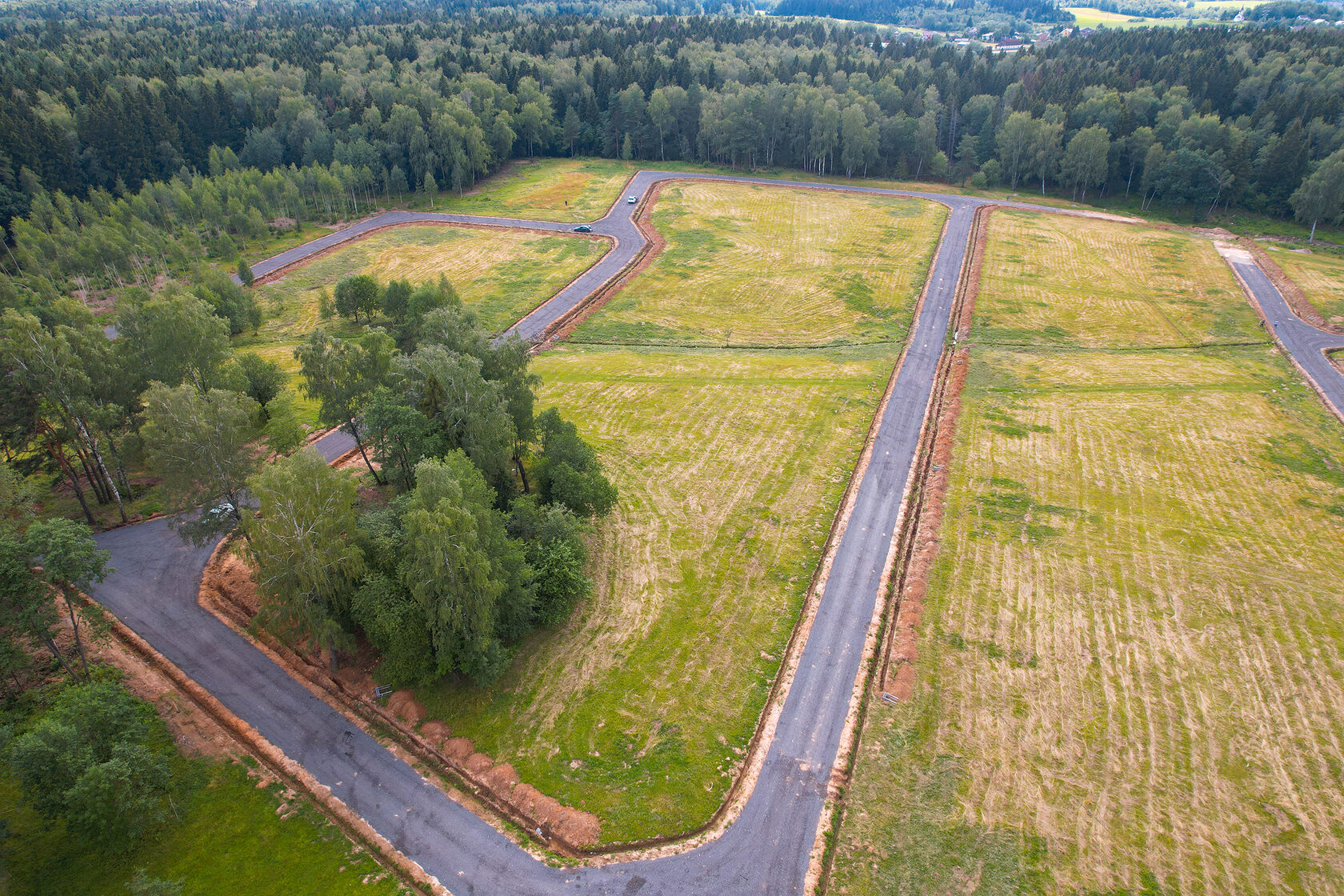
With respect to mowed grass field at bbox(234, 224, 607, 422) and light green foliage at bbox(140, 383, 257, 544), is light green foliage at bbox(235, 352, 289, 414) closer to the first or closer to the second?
mowed grass field at bbox(234, 224, 607, 422)

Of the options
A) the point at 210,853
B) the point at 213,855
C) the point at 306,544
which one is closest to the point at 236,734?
the point at 210,853

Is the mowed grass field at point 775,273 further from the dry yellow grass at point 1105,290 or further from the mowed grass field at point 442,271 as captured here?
the mowed grass field at point 442,271

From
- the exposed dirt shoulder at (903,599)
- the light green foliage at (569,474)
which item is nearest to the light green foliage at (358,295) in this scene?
the light green foliage at (569,474)

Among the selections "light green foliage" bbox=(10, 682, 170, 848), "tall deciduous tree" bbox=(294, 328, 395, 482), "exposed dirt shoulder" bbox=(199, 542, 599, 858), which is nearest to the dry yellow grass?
"tall deciduous tree" bbox=(294, 328, 395, 482)

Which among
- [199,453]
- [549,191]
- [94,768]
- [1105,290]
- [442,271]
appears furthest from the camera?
[549,191]

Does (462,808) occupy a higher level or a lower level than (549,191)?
lower

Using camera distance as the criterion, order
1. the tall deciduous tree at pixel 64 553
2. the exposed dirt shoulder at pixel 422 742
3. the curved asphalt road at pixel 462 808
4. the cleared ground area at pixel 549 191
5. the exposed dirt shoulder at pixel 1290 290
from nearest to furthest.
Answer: the curved asphalt road at pixel 462 808
the exposed dirt shoulder at pixel 422 742
the tall deciduous tree at pixel 64 553
the exposed dirt shoulder at pixel 1290 290
the cleared ground area at pixel 549 191

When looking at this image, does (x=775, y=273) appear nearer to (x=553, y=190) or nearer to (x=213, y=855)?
(x=553, y=190)
